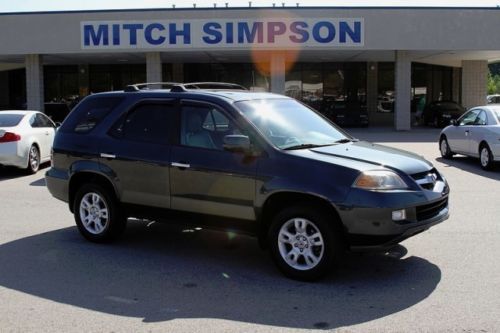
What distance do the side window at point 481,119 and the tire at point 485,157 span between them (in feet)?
1.93

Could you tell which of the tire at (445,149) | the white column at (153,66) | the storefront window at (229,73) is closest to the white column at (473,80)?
the storefront window at (229,73)

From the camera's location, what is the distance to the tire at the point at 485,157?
1316 cm

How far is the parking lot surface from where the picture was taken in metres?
4.55

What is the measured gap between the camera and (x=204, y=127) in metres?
6.23

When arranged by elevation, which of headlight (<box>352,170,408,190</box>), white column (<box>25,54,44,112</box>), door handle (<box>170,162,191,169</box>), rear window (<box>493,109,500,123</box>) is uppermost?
white column (<box>25,54,44,112</box>)

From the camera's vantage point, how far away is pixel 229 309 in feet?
15.8

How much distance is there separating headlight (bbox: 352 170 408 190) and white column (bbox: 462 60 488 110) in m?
27.7

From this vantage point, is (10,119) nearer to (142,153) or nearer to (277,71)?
(142,153)

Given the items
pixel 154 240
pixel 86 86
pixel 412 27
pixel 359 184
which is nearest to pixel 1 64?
pixel 86 86

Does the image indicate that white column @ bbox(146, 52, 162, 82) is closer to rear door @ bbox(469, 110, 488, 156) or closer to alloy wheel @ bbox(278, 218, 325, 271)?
rear door @ bbox(469, 110, 488, 156)

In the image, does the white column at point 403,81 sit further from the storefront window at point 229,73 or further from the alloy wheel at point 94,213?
the alloy wheel at point 94,213

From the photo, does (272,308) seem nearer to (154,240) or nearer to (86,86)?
(154,240)

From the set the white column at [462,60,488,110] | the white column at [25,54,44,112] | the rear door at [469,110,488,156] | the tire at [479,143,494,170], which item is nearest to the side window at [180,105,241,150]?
the tire at [479,143,494,170]

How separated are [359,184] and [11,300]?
317cm
